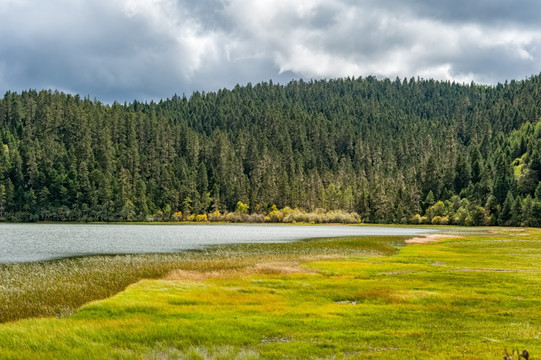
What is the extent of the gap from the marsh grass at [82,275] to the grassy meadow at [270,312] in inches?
5.2

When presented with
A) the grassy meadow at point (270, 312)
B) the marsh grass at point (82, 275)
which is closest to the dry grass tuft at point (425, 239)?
the marsh grass at point (82, 275)

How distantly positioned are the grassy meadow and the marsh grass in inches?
5.2

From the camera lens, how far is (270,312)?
27156 mm

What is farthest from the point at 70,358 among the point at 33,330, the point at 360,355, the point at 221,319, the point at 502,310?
the point at 502,310

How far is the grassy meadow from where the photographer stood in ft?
65.4

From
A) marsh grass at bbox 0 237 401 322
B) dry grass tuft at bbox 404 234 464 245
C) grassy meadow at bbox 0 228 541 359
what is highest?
grassy meadow at bbox 0 228 541 359

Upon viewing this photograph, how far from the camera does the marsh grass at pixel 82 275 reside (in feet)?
99.1

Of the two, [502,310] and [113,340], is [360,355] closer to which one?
[113,340]

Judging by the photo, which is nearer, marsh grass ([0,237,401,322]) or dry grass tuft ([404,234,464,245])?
marsh grass ([0,237,401,322])

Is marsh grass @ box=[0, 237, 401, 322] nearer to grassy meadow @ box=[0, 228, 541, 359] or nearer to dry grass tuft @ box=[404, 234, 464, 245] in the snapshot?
grassy meadow @ box=[0, 228, 541, 359]

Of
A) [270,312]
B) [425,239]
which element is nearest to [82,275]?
[270,312]

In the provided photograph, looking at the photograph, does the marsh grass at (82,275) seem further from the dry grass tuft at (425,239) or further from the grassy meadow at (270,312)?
the dry grass tuft at (425,239)

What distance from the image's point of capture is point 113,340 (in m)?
21.3

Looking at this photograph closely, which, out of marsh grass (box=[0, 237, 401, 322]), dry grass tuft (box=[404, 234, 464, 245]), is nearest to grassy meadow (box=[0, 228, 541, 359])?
marsh grass (box=[0, 237, 401, 322])
